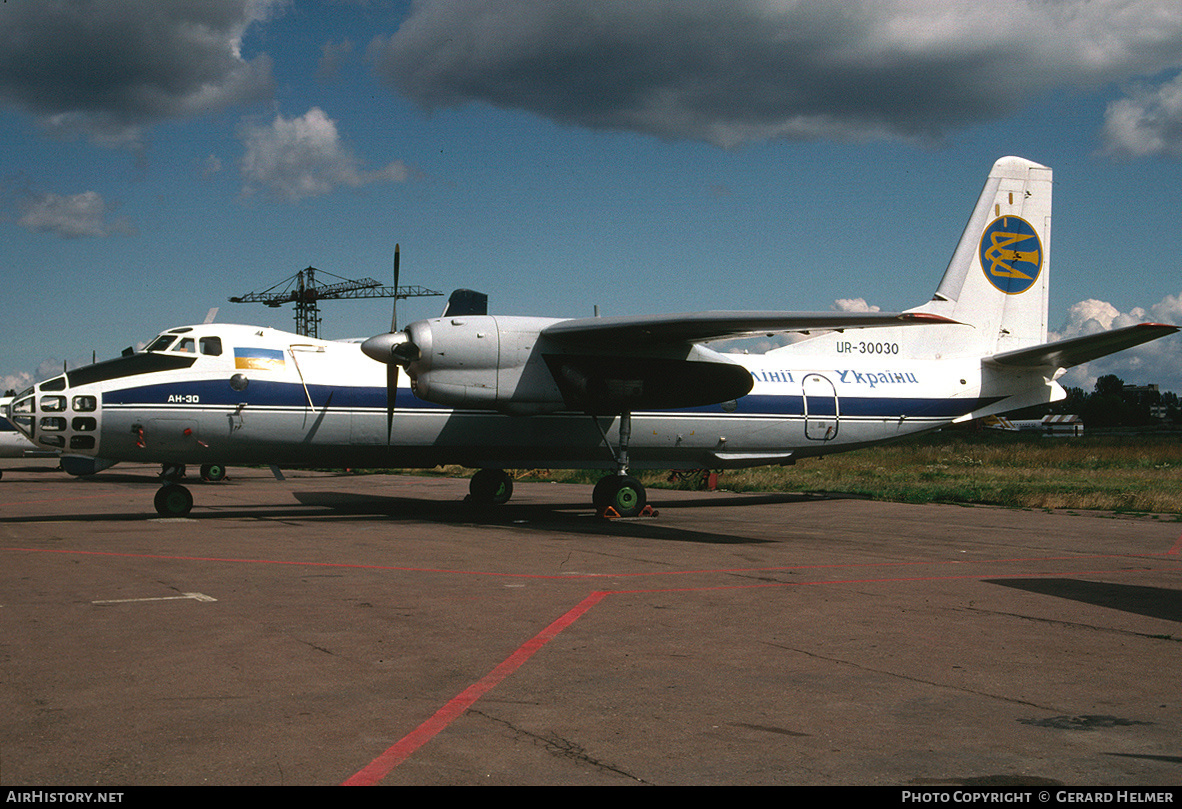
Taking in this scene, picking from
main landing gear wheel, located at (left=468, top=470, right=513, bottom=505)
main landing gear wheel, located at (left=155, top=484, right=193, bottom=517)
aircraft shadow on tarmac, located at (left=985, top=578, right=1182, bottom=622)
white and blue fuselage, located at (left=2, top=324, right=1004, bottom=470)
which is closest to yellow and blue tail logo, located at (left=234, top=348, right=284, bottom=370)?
white and blue fuselage, located at (left=2, top=324, right=1004, bottom=470)

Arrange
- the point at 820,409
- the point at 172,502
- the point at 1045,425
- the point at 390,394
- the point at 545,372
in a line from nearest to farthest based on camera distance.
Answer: the point at 545,372 → the point at 172,502 → the point at 390,394 → the point at 820,409 → the point at 1045,425

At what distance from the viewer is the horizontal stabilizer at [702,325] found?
14.9 meters

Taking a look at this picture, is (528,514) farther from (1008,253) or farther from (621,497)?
(1008,253)

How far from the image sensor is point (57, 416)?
16125mm

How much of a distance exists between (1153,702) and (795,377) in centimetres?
1647

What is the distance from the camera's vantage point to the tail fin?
23078 mm

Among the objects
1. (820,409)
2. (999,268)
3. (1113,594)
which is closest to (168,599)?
(1113,594)

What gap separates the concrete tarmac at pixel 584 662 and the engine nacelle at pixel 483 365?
3.43m

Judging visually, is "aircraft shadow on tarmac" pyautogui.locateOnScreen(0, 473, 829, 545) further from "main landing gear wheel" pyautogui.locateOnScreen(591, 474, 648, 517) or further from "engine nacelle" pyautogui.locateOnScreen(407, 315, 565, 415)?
"engine nacelle" pyautogui.locateOnScreen(407, 315, 565, 415)

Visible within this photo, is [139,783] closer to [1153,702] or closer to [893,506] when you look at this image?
[1153,702]

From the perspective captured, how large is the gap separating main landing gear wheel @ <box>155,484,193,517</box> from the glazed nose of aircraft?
1727 millimetres

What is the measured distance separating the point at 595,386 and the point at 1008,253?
1267 cm
